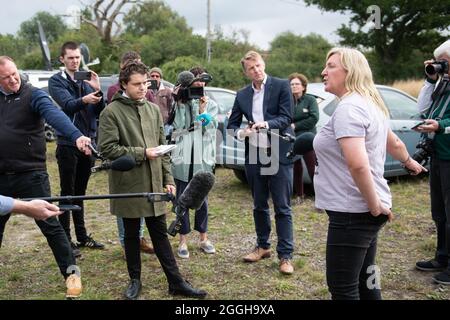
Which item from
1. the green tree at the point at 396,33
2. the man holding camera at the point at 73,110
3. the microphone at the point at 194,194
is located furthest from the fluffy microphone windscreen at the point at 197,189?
the green tree at the point at 396,33

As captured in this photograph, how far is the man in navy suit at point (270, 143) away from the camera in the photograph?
182 inches

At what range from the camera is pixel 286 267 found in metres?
4.57

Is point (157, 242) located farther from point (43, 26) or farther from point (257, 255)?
point (43, 26)

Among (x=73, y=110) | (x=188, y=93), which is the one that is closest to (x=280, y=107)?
(x=188, y=93)

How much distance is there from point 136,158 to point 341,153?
1665 mm

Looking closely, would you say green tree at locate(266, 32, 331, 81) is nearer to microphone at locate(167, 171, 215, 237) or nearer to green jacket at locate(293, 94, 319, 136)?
green jacket at locate(293, 94, 319, 136)

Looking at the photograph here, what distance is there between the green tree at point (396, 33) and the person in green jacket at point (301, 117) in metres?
24.3

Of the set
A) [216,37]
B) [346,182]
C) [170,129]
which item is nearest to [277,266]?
[170,129]

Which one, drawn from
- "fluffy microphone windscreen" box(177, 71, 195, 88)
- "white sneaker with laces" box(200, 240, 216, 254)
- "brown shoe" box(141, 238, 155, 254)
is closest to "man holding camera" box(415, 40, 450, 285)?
"white sneaker with laces" box(200, 240, 216, 254)

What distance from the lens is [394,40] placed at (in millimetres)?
30953

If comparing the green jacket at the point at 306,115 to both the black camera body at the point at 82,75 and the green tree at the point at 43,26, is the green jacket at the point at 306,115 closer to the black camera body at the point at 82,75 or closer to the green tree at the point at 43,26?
the black camera body at the point at 82,75

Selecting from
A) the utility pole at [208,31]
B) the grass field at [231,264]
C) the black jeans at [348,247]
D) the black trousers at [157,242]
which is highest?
the utility pole at [208,31]
